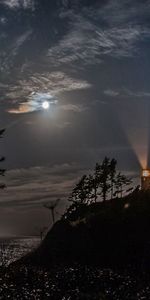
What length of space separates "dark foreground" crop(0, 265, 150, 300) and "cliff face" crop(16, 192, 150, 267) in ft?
8.92

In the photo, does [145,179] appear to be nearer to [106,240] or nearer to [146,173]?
[146,173]

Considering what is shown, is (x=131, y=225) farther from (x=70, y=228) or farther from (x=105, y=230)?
(x=70, y=228)

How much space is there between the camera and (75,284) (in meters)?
81.8

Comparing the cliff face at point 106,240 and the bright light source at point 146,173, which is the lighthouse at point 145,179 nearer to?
the bright light source at point 146,173

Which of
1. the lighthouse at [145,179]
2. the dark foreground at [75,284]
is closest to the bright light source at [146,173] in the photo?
the lighthouse at [145,179]

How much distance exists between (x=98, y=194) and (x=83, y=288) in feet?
232

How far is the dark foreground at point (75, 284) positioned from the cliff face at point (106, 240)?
2719 mm

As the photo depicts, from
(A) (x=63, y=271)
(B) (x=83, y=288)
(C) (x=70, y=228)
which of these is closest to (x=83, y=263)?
(A) (x=63, y=271)

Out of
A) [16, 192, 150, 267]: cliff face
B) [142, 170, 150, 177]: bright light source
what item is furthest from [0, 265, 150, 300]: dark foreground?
[142, 170, 150, 177]: bright light source

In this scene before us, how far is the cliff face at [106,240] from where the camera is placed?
298 ft

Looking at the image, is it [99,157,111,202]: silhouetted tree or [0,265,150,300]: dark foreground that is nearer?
[0,265,150,300]: dark foreground

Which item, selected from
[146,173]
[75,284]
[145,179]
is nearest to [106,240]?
[75,284]

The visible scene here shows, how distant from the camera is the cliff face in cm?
9069

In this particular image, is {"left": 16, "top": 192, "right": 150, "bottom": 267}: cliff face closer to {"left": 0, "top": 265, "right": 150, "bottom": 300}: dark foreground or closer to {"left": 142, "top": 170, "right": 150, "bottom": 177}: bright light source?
{"left": 0, "top": 265, "right": 150, "bottom": 300}: dark foreground
